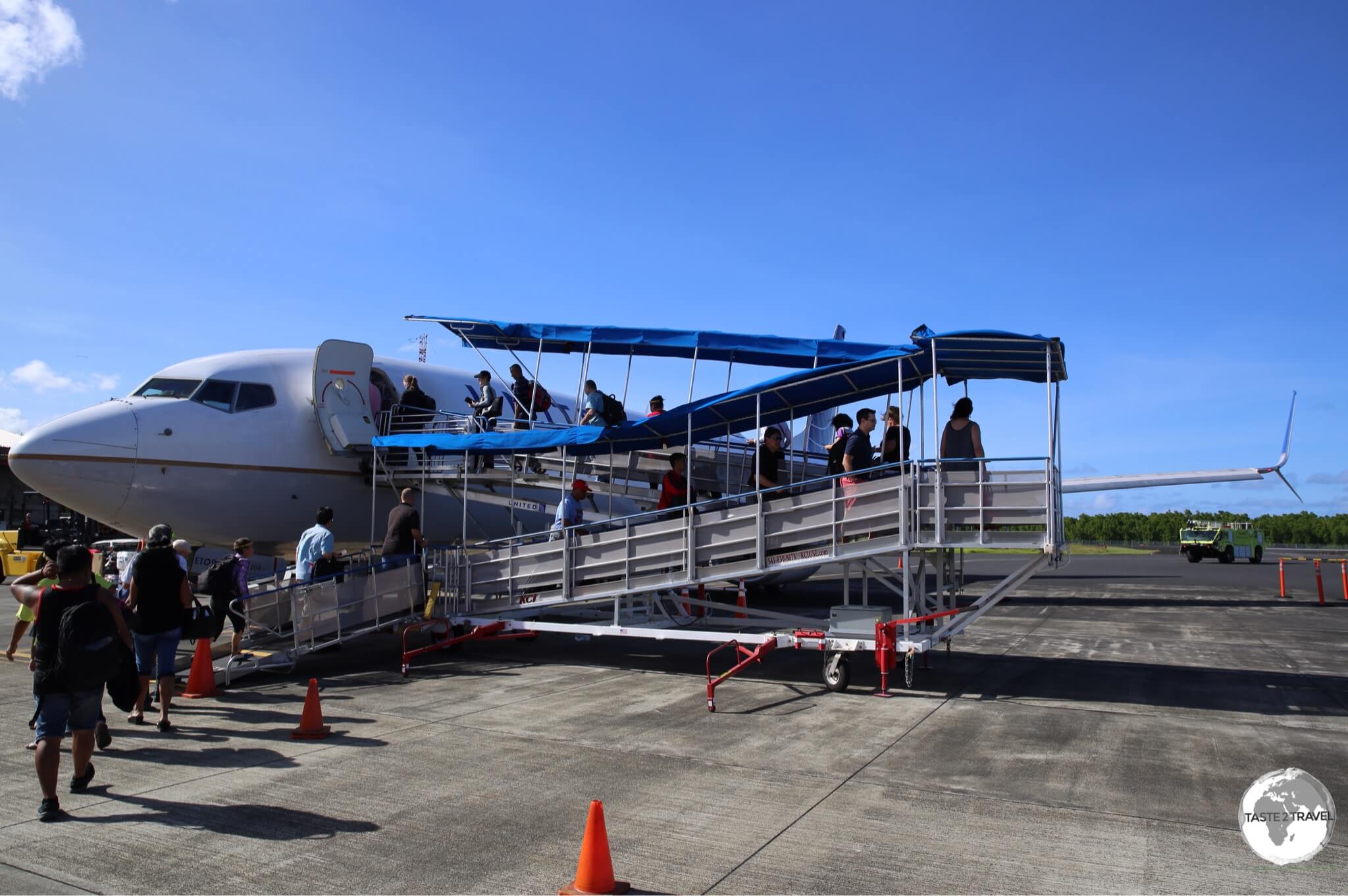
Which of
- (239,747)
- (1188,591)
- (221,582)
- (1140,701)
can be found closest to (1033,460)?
(1140,701)

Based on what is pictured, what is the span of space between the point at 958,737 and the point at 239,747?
6163 mm

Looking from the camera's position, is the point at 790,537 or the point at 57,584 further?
the point at 790,537

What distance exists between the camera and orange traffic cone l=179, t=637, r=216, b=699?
10.0 metres

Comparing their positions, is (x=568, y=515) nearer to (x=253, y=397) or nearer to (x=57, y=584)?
(x=253, y=397)

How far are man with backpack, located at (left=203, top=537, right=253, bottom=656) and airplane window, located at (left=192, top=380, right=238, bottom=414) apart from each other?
12.6ft

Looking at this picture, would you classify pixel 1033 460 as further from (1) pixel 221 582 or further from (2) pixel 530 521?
(2) pixel 530 521

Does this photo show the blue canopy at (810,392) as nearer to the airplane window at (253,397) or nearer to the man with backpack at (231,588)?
the airplane window at (253,397)

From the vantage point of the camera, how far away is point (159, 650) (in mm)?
8469

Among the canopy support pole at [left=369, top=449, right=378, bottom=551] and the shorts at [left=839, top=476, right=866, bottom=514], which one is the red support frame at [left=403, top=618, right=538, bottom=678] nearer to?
the canopy support pole at [left=369, top=449, right=378, bottom=551]

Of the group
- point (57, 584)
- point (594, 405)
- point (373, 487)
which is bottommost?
point (57, 584)

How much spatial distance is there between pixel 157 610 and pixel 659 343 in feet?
30.0

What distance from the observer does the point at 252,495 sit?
14.6 meters

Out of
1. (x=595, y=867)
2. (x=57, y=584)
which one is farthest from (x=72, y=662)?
(x=595, y=867)

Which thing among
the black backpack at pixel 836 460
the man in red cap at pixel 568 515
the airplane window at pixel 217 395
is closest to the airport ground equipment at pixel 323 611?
the man in red cap at pixel 568 515
